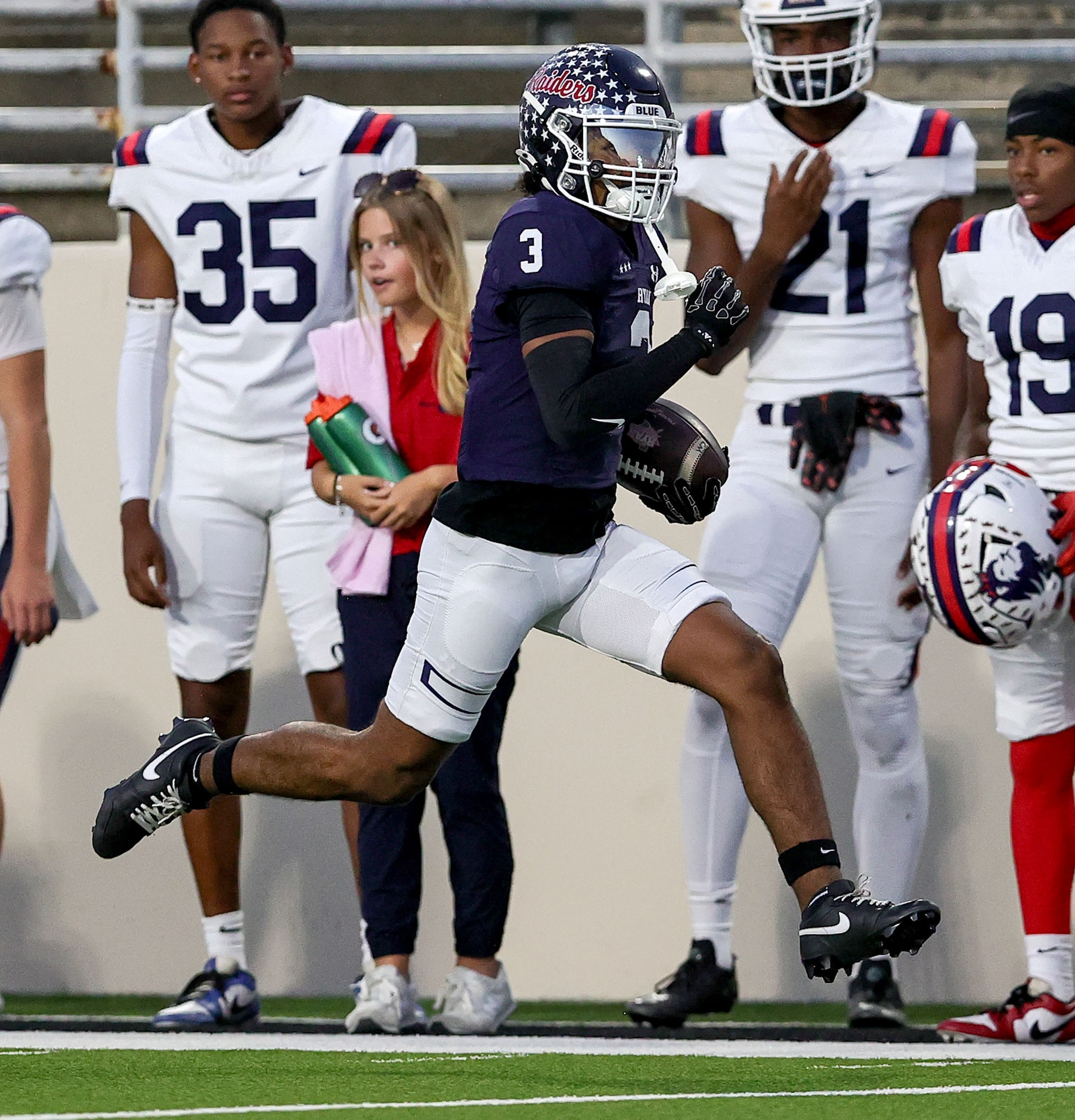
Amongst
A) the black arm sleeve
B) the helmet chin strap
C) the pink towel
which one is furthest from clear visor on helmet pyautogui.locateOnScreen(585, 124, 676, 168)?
the pink towel

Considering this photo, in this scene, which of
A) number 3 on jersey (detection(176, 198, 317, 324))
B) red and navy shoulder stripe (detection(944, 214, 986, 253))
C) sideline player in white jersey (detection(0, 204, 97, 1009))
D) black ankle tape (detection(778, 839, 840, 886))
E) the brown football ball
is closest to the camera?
black ankle tape (detection(778, 839, 840, 886))

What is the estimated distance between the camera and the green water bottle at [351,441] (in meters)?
4.50

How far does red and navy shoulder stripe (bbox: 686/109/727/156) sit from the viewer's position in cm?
471

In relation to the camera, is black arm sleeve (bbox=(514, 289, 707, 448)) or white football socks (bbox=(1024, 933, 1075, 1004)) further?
white football socks (bbox=(1024, 933, 1075, 1004))

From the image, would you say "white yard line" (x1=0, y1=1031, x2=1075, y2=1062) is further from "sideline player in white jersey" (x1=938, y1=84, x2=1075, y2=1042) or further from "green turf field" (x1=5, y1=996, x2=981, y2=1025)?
"green turf field" (x1=5, y1=996, x2=981, y2=1025)

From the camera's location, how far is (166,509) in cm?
483

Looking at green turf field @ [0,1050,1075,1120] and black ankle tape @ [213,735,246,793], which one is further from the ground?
black ankle tape @ [213,735,246,793]

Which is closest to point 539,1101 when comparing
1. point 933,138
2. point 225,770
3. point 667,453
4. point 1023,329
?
point 225,770

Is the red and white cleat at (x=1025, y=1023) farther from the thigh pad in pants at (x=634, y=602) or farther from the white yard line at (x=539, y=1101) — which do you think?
the thigh pad in pants at (x=634, y=602)

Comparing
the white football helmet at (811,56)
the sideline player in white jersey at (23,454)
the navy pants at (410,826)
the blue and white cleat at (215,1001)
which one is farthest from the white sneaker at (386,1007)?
the white football helmet at (811,56)

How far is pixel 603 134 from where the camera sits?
365 cm

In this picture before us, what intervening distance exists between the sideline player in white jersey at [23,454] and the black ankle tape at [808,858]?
6.33ft

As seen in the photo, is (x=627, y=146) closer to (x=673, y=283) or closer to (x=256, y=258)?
(x=673, y=283)

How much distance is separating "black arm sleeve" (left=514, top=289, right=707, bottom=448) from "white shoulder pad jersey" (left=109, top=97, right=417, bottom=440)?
138 centimetres
